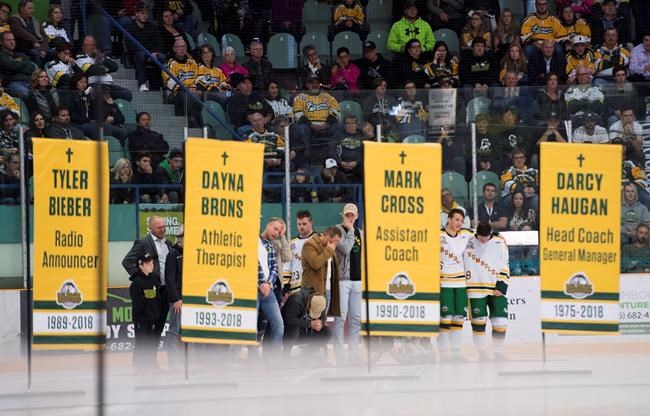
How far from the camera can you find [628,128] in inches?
449

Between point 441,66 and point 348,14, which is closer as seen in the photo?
point 441,66

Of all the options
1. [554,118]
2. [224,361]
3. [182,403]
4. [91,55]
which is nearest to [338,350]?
[224,361]

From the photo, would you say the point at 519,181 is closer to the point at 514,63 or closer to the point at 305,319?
the point at 305,319

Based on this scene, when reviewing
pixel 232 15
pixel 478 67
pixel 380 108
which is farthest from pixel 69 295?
pixel 478 67

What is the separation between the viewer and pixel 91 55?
13344 mm

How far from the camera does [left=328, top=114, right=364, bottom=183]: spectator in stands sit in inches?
442

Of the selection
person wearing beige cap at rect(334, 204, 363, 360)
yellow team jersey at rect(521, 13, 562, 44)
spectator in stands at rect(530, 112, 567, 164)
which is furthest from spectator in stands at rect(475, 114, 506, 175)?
yellow team jersey at rect(521, 13, 562, 44)

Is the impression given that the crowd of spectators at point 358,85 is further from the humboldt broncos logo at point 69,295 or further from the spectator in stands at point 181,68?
the humboldt broncos logo at point 69,295

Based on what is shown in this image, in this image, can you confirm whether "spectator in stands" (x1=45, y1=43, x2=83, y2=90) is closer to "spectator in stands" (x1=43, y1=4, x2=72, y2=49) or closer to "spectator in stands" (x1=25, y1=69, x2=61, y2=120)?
"spectator in stands" (x1=43, y1=4, x2=72, y2=49)

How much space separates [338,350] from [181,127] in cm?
272

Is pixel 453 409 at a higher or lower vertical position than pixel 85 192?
lower

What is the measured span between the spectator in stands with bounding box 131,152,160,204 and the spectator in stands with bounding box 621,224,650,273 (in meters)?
4.88

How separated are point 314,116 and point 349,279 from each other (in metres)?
1.72

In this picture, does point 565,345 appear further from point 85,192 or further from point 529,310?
point 85,192
